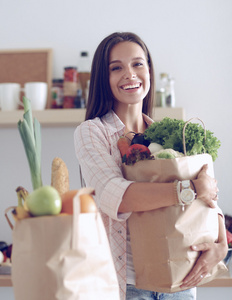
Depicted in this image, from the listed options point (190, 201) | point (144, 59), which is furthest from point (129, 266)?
point (144, 59)

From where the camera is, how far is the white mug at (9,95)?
2414 millimetres

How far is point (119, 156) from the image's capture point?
1.25 m

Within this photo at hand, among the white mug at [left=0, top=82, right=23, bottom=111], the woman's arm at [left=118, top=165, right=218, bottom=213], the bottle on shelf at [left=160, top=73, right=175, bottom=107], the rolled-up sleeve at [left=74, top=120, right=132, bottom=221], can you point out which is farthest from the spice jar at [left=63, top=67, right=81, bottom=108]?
the woman's arm at [left=118, top=165, right=218, bottom=213]

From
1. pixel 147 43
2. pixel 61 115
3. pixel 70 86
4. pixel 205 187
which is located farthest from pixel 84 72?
pixel 205 187

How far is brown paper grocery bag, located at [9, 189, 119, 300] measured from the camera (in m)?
0.73

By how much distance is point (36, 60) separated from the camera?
2559 millimetres

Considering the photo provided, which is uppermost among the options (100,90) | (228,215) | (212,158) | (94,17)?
(94,17)

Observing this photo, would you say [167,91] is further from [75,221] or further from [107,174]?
[75,221]

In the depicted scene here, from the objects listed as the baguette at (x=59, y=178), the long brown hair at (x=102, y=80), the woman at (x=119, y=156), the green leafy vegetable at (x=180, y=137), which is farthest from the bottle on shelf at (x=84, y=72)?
the baguette at (x=59, y=178)

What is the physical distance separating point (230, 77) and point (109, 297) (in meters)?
1.92

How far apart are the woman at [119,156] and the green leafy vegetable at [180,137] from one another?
0.07 meters

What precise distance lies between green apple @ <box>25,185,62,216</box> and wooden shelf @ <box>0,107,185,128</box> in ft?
5.31

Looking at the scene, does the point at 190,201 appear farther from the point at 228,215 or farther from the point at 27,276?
the point at 228,215

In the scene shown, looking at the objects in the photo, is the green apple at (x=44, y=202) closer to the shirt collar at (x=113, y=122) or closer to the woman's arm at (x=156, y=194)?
the woman's arm at (x=156, y=194)
